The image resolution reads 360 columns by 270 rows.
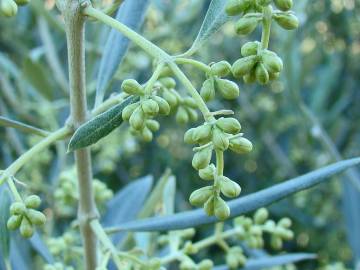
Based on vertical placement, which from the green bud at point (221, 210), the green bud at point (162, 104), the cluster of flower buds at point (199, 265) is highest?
the green bud at point (162, 104)

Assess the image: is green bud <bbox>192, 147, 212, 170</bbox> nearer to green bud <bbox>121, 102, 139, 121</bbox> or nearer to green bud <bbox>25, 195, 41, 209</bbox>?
green bud <bbox>121, 102, 139, 121</bbox>

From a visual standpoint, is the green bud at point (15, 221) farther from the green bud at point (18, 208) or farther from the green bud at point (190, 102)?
the green bud at point (190, 102)

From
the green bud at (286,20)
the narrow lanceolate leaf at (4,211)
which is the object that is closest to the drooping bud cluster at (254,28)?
the green bud at (286,20)

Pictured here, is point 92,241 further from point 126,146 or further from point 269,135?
point 269,135

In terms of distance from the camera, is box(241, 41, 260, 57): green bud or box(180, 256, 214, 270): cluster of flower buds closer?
box(241, 41, 260, 57): green bud

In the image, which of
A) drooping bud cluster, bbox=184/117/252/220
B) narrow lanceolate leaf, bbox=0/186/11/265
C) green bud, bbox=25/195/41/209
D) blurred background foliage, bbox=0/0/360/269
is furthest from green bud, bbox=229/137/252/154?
blurred background foliage, bbox=0/0/360/269

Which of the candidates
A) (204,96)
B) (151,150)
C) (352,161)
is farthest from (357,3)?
(204,96)
